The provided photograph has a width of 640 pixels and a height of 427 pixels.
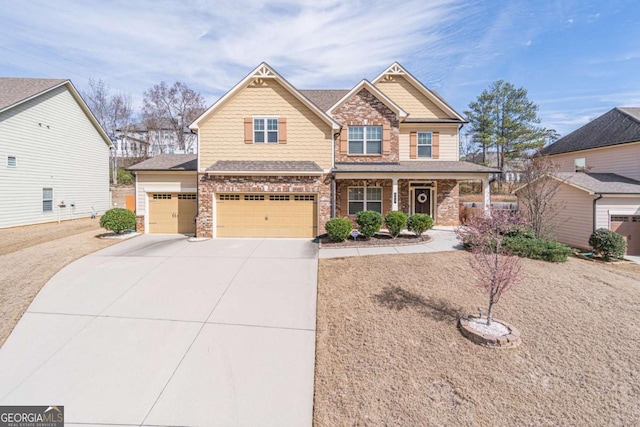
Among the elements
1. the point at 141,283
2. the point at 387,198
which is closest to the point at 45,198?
the point at 141,283

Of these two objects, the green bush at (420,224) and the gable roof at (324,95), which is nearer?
the green bush at (420,224)

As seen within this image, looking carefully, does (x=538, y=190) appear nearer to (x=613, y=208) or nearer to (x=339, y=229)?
(x=613, y=208)

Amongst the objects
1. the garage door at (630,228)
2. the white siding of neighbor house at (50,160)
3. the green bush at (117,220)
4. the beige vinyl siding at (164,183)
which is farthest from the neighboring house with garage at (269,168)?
the white siding of neighbor house at (50,160)

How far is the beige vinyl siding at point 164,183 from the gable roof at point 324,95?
8553 millimetres

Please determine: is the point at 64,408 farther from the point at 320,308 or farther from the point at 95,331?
the point at 320,308

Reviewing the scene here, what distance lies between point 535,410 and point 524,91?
39257 millimetres

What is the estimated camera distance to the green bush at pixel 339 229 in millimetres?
11492

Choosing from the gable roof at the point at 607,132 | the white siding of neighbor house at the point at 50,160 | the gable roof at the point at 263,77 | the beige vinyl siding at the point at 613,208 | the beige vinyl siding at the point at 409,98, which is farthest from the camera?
the beige vinyl siding at the point at 409,98

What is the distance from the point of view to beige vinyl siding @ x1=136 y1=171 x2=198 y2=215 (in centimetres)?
1388

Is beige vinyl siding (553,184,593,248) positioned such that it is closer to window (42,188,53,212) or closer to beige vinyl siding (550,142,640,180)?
beige vinyl siding (550,142,640,180)

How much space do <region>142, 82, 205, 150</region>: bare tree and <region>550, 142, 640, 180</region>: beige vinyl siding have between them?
120 ft

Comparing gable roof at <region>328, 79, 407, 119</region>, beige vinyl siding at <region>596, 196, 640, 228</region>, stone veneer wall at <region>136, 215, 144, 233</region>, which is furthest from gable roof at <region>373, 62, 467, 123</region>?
stone veneer wall at <region>136, 215, 144, 233</region>

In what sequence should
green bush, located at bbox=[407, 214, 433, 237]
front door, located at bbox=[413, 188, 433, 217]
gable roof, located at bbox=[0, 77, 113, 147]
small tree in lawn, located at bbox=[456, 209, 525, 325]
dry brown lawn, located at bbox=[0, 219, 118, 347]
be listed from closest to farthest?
small tree in lawn, located at bbox=[456, 209, 525, 325], dry brown lawn, located at bbox=[0, 219, 118, 347], green bush, located at bbox=[407, 214, 433, 237], gable roof, located at bbox=[0, 77, 113, 147], front door, located at bbox=[413, 188, 433, 217]

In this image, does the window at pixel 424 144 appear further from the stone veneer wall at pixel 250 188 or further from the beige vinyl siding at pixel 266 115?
the stone veneer wall at pixel 250 188
